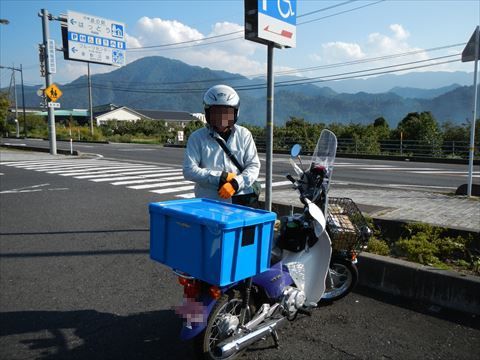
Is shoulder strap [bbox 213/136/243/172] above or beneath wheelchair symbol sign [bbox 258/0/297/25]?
beneath

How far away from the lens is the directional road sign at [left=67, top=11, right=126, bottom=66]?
22328 millimetres

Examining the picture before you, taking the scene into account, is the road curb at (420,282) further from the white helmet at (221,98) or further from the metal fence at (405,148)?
the metal fence at (405,148)

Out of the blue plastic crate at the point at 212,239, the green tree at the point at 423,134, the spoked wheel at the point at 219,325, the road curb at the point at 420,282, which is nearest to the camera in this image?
the blue plastic crate at the point at 212,239

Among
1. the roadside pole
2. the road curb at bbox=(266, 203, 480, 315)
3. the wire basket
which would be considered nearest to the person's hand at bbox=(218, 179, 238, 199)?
the wire basket

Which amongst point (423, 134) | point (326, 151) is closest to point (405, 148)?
point (423, 134)

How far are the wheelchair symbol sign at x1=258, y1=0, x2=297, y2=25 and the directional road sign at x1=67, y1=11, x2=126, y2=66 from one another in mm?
21430

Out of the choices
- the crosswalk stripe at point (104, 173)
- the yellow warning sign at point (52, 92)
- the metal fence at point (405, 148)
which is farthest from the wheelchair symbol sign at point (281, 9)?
the metal fence at point (405, 148)

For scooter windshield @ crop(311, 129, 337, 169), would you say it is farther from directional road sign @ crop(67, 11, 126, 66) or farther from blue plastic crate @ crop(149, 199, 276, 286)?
directional road sign @ crop(67, 11, 126, 66)

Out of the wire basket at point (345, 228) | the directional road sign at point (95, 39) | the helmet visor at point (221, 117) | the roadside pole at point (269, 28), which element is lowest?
the wire basket at point (345, 228)

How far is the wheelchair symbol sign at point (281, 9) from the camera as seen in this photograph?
374 cm

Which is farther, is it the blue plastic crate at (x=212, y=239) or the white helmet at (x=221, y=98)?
the white helmet at (x=221, y=98)

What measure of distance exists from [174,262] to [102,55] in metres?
25.2

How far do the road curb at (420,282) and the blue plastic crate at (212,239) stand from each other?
1946mm

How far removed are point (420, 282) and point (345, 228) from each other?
105cm
